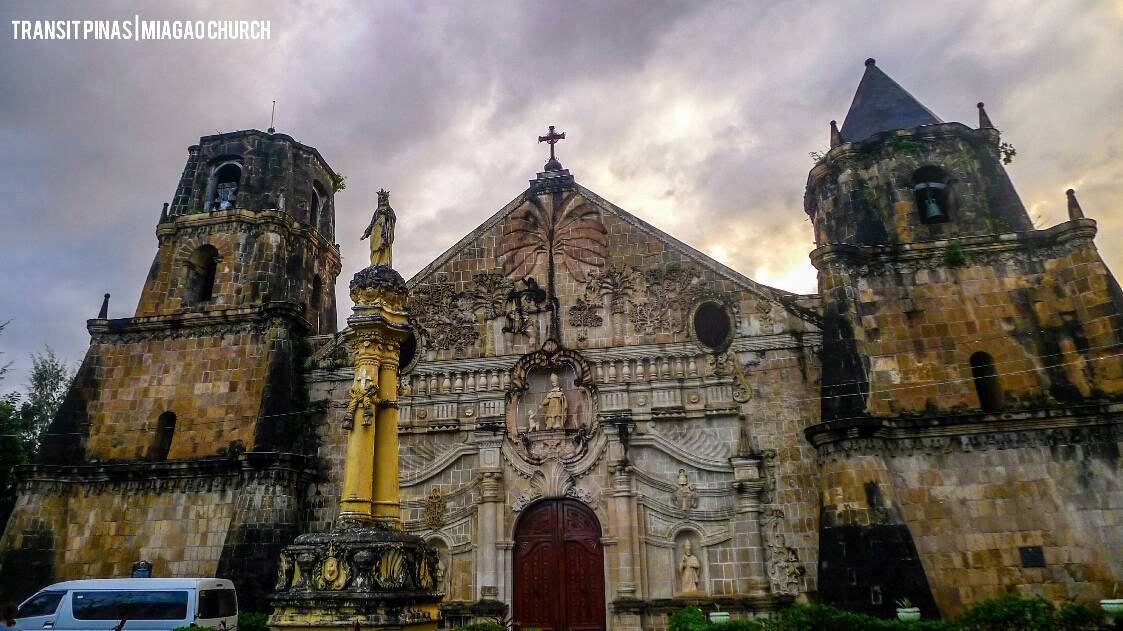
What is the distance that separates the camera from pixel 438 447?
16047mm

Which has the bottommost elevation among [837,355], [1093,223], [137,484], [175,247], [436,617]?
[436,617]

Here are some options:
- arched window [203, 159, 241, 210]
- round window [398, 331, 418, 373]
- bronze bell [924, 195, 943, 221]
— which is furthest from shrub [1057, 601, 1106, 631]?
arched window [203, 159, 241, 210]

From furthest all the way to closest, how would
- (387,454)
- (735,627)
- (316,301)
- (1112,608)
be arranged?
(316,301)
(735,627)
(1112,608)
(387,454)

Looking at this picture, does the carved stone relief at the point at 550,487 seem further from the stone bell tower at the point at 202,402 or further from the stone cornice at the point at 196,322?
the stone cornice at the point at 196,322

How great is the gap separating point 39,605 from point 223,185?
1116cm

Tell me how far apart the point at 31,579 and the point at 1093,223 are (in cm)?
2287

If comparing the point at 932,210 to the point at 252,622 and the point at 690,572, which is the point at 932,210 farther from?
the point at 252,622

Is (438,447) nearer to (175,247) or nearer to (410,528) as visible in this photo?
(410,528)

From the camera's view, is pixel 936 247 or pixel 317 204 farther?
pixel 317 204

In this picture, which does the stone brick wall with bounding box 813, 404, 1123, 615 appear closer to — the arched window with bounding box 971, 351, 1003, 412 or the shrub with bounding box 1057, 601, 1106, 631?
the arched window with bounding box 971, 351, 1003, 412

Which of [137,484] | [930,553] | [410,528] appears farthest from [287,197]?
[930,553]

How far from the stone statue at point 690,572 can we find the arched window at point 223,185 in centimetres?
1458

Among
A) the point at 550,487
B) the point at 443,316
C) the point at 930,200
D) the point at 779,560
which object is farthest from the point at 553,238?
the point at 779,560

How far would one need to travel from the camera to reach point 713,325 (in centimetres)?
1585
